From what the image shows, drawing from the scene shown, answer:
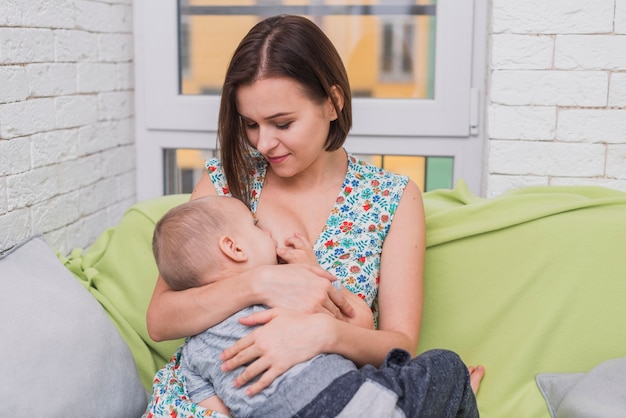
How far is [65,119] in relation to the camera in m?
2.26

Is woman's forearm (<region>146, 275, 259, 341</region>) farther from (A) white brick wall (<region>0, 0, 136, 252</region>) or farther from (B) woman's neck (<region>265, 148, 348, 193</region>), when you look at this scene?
(A) white brick wall (<region>0, 0, 136, 252</region>)

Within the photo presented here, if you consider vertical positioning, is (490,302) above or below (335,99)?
below

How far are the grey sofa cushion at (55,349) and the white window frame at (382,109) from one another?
1.00m

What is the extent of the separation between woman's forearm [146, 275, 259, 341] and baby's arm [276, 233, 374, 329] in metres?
0.15

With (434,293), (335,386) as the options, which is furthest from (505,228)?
(335,386)

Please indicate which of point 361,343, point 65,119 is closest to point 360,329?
point 361,343

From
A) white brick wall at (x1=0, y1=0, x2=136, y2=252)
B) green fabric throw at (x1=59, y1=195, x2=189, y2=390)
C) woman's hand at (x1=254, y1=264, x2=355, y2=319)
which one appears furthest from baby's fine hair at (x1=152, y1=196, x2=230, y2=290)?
white brick wall at (x1=0, y1=0, x2=136, y2=252)

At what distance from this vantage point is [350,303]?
1.64 m

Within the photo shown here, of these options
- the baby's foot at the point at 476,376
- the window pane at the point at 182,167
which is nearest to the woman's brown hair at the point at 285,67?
the baby's foot at the point at 476,376

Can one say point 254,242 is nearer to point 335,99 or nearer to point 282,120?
point 282,120

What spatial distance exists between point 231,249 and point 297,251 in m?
0.16

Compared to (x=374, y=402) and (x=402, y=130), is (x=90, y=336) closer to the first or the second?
(x=374, y=402)

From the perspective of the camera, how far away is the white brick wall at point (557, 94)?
7.37ft

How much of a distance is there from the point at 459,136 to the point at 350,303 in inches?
43.3
